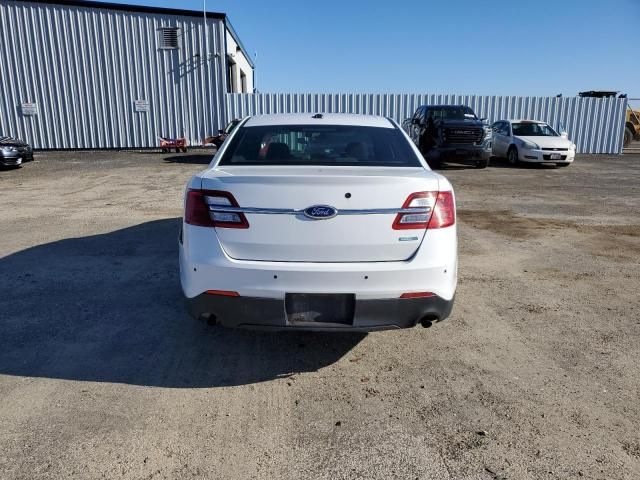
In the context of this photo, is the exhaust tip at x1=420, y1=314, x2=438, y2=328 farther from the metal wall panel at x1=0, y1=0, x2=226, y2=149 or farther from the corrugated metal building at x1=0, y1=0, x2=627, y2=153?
the metal wall panel at x1=0, y1=0, x2=226, y2=149

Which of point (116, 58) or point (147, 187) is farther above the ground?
point (116, 58)

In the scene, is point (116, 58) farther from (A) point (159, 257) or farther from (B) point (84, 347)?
(B) point (84, 347)

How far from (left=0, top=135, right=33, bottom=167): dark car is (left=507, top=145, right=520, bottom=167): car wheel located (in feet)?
52.5

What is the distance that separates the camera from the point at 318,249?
2912 millimetres

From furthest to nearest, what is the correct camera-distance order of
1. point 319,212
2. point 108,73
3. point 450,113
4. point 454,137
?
point 108,73, point 450,113, point 454,137, point 319,212

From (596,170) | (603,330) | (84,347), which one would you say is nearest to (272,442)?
(84,347)

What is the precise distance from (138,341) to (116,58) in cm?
2022

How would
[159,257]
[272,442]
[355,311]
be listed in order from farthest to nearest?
[159,257], [355,311], [272,442]

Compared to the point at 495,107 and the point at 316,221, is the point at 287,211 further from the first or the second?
the point at 495,107

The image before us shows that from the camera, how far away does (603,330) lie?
401 centimetres

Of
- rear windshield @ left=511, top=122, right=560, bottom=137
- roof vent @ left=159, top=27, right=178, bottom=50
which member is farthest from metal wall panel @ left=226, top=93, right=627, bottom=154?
rear windshield @ left=511, top=122, right=560, bottom=137

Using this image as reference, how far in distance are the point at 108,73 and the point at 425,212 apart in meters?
21.2

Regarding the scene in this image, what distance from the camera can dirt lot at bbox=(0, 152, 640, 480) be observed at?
2479 millimetres

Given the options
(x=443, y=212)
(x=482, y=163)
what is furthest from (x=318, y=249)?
(x=482, y=163)
